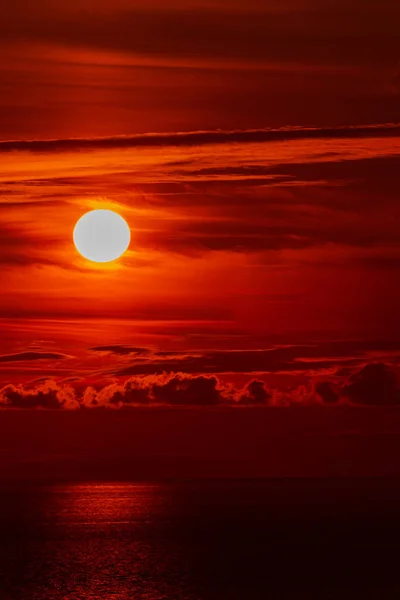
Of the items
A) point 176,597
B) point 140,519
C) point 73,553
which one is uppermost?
point 140,519

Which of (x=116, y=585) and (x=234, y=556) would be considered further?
(x=234, y=556)

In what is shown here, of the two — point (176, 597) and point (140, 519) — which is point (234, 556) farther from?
point (140, 519)

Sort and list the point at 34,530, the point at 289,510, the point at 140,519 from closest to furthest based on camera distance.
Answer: the point at 34,530, the point at 140,519, the point at 289,510

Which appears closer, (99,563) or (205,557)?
(99,563)

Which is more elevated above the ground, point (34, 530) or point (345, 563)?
point (34, 530)

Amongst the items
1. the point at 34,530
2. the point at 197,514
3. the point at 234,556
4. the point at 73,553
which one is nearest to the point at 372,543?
the point at 234,556

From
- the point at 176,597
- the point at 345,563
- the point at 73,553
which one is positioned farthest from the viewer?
the point at 73,553

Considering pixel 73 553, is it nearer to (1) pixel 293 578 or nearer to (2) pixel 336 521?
(1) pixel 293 578

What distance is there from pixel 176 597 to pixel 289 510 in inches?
4409

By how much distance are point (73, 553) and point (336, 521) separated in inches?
2056

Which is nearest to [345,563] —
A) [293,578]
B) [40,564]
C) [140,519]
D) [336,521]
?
[293,578]

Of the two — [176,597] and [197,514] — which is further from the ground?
[197,514]

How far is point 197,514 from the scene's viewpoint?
181 meters

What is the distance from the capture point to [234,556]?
104 metres
